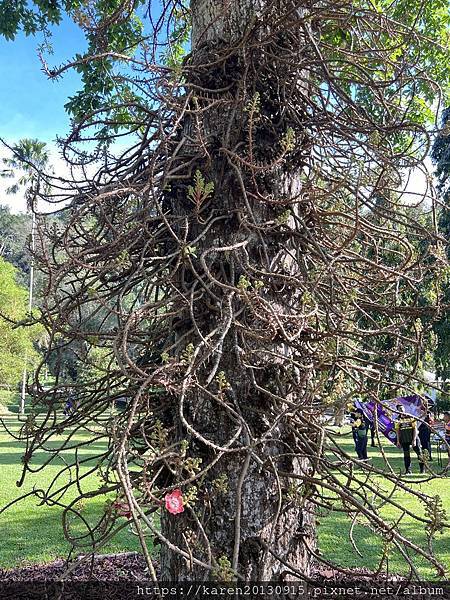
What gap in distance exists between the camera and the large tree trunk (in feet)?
5.72

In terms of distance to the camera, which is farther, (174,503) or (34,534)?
(34,534)

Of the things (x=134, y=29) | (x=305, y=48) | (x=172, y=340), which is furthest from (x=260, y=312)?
(x=134, y=29)

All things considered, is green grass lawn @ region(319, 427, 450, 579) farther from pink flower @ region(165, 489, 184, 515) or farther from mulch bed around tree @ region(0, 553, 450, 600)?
pink flower @ region(165, 489, 184, 515)

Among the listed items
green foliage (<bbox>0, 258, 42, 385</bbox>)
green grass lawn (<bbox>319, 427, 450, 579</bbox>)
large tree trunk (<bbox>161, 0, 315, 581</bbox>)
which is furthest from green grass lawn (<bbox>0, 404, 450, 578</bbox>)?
green foliage (<bbox>0, 258, 42, 385</bbox>)

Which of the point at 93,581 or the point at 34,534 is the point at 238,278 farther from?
the point at 34,534

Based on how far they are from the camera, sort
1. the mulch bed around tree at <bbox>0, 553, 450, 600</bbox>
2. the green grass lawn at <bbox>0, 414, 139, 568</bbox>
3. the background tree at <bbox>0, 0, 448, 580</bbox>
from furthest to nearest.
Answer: the green grass lawn at <bbox>0, 414, 139, 568</bbox> → the mulch bed around tree at <bbox>0, 553, 450, 600</bbox> → the background tree at <bbox>0, 0, 448, 580</bbox>

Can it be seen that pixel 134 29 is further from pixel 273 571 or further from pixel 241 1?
pixel 273 571

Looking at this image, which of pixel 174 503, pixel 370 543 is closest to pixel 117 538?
pixel 370 543

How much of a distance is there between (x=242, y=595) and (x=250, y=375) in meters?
0.69

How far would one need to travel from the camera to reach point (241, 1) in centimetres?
209

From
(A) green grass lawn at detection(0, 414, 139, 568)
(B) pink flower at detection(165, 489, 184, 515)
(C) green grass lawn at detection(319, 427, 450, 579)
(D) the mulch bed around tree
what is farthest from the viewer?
(A) green grass lawn at detection(0, 414, 139, 568)

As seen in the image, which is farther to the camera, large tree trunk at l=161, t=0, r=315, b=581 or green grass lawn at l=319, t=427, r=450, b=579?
green grass lawn at l=319, t=427, r=450, b=579

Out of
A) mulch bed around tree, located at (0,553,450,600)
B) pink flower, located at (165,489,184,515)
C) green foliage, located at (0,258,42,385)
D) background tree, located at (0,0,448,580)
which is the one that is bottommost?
mulch bed around tree, located at (0,553,450,600)

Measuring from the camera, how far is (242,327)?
1659 millimetres
